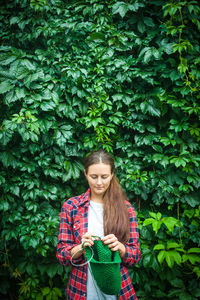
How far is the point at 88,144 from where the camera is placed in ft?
6.91

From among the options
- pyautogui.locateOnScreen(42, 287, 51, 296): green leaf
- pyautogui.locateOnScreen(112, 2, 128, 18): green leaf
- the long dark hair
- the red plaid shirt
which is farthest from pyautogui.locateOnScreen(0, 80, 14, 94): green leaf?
pyautogui.locateOnScreen(42, 287, 51, 296): green leaf

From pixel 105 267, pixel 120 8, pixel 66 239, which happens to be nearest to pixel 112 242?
pixel 105 267

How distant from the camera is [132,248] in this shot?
1469 millimetres

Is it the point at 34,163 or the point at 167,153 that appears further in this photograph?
the point at 167,153

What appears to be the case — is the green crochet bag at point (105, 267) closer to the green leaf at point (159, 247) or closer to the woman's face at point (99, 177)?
the woman's face at point (99, 177)

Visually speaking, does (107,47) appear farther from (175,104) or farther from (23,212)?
(23,212)

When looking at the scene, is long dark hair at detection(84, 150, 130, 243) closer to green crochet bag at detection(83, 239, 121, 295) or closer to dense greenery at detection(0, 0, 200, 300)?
green crochet bag at detection(83, 239, 121, 295)

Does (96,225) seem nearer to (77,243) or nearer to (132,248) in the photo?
(77,243)

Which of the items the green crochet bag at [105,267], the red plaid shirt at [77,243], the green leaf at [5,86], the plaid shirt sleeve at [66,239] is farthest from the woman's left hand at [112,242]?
the green leaf at [5,86]

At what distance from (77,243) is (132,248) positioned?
1.30ft

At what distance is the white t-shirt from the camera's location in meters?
1.38

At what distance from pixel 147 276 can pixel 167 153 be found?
1.37 metres

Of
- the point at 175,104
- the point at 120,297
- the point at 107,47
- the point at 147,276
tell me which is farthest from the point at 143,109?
the point at 147,276

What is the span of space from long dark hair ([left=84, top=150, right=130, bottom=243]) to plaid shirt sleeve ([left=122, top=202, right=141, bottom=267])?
0.05 metres
